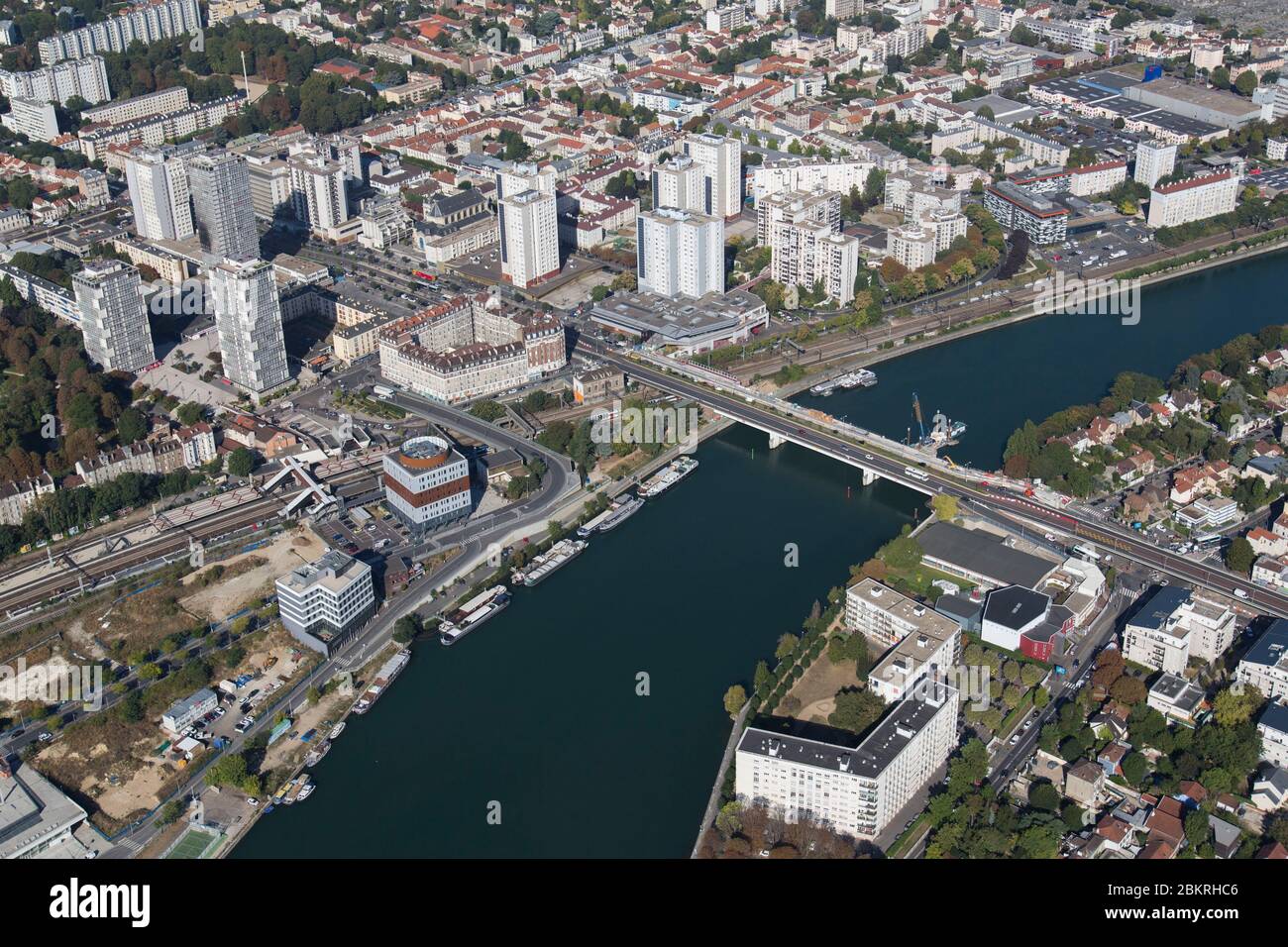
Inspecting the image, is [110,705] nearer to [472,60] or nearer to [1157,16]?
[472,60]

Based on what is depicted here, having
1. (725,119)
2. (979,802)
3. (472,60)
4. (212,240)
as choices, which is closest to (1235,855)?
(979,802)

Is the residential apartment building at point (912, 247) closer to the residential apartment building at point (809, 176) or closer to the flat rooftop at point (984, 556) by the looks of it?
the residential apartment building at point (809, 176)

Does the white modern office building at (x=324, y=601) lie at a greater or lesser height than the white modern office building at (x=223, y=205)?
lesser

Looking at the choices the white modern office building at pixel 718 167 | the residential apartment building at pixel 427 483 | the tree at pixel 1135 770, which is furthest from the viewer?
the white modern office building at pixel 718 167

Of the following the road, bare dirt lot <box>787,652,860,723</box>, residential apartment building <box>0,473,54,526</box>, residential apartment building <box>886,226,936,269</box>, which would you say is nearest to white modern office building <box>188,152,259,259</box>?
the road

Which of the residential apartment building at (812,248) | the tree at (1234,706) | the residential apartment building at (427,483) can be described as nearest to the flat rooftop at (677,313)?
the residential apartment building at (812,248)

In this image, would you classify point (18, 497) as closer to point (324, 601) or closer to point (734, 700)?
point (324, 601)

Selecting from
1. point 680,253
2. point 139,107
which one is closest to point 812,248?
point 680,253
